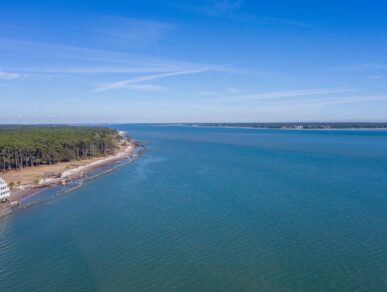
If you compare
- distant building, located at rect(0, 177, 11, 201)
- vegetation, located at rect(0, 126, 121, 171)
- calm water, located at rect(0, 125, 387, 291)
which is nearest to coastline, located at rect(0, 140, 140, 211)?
distant building, located at rect(0, 177, 11, 201)

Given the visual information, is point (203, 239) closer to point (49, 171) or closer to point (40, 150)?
point (49, 171)

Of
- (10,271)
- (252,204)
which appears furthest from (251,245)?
(10,271)

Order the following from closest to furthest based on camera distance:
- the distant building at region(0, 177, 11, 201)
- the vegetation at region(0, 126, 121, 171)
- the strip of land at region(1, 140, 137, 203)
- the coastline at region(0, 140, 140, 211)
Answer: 1. the distant building at region(0, 177, 11, 201)
2. the coastline at region(0, 140, 140, 211)
3. the strip of land at region(1, 140, 137, 203)
4. the vegetation at region(0, 126, 121, 171)

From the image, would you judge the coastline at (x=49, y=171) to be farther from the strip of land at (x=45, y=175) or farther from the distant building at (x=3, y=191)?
the distant building at (x=3, y=191)

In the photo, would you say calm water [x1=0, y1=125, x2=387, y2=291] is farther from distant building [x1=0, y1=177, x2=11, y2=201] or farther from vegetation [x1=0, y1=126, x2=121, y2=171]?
vegetation [x1=0, y1=126, x2=121, y2=171]

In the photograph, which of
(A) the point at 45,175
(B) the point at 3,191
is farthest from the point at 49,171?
(B) the point at 3,191

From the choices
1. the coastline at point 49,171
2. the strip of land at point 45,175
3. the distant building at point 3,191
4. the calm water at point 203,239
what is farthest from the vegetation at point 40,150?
the distant building at point 3,191
